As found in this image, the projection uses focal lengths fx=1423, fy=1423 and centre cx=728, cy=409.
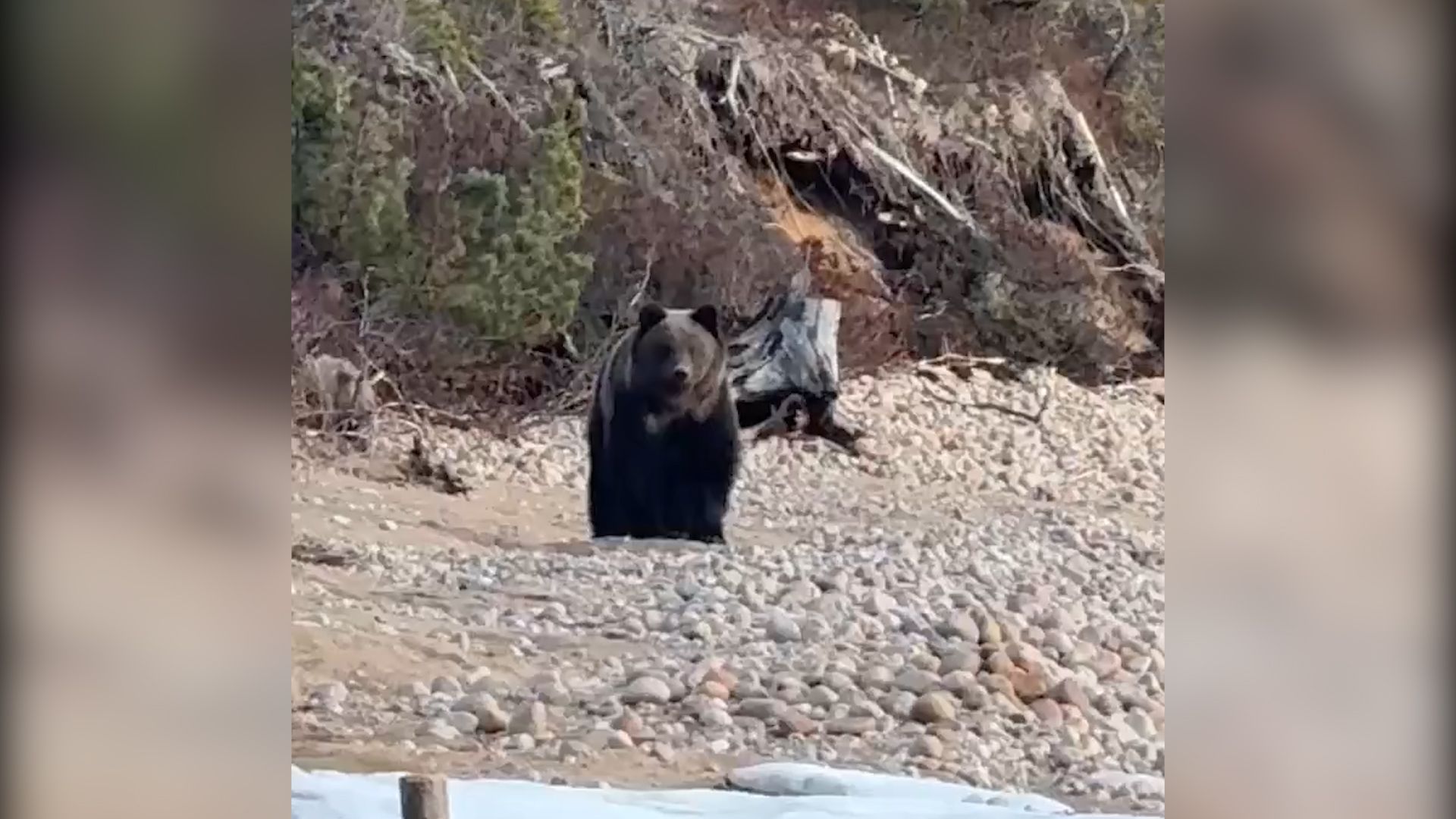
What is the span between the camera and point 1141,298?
4.54 feet

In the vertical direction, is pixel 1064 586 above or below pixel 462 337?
below

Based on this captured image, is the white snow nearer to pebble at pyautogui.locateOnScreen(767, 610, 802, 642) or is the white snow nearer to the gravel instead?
the gravel

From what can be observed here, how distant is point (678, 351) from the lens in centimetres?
141

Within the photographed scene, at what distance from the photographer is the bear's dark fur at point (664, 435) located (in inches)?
55.7

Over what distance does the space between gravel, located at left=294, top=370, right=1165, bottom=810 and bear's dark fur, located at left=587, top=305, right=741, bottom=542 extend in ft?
0.08

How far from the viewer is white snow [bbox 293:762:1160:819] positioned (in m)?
1.37

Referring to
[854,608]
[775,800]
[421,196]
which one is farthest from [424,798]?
[421,196]
